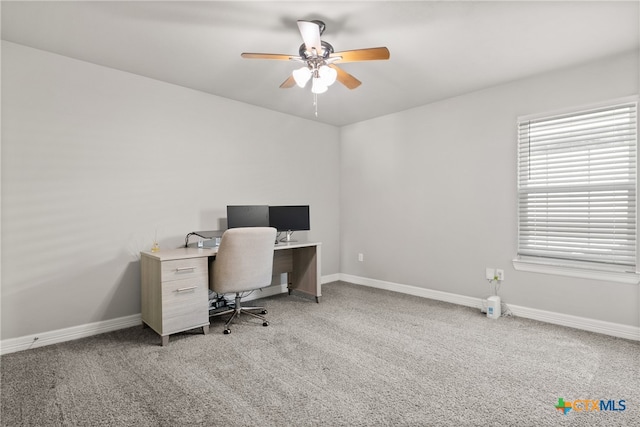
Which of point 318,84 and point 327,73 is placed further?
point 318,84

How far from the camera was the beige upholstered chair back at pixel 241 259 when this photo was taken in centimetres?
286

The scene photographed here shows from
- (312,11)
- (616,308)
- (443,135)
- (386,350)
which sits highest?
(312,11)

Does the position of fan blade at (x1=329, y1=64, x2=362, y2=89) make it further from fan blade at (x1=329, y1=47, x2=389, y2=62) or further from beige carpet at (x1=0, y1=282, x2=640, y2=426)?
beige carpet at (x1=0, y1=282, x2=640, y2=426)

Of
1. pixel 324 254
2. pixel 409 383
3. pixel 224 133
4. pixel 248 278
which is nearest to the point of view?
pixel 409 383

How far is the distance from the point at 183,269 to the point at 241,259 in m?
0.49

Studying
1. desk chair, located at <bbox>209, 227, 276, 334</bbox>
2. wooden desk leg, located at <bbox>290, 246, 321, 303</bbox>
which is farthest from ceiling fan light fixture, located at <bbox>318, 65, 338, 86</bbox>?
wooden desk leg, located at <bbox>290, 246, 321, 303</bbox>

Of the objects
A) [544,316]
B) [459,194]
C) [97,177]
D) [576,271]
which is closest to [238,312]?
[97,177]

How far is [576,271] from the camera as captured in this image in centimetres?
300

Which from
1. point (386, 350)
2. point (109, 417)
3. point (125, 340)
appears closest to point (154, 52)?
Answer: point (125, 340)

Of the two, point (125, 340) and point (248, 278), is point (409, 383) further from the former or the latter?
point (125, 340)

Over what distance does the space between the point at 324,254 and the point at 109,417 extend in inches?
138

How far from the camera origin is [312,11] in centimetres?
217

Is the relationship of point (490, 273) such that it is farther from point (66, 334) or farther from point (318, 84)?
point (66, 334)

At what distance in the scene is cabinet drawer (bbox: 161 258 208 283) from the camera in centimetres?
266
